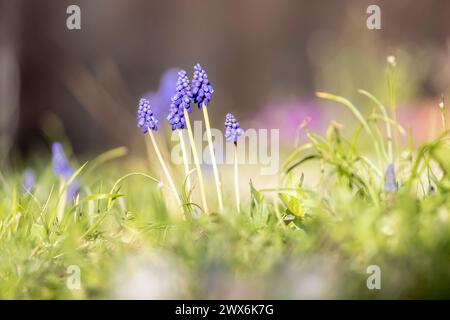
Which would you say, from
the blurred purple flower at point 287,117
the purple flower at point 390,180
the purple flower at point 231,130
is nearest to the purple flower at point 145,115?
the purple flower at point 231,130

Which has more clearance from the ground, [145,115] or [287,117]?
[145,115]

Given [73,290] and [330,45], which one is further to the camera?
[330,45]

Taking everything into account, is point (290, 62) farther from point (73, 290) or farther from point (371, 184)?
point (73, 290)

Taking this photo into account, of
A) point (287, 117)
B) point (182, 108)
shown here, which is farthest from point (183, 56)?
point (182, 108)

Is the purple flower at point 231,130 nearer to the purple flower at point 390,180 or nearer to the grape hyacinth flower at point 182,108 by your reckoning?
the grape hyacinth flower at point 182,108

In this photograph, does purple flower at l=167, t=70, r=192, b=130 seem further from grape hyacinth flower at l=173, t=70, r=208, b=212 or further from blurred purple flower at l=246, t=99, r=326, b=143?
blurred purple flower at l=246, t=99, r=326, b=143

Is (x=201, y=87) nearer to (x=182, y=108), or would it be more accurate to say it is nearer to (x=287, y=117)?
(x=182, y=108)

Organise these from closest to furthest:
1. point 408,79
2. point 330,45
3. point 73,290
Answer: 1. point 73,290
2. point 408,79
3. point 330,45
